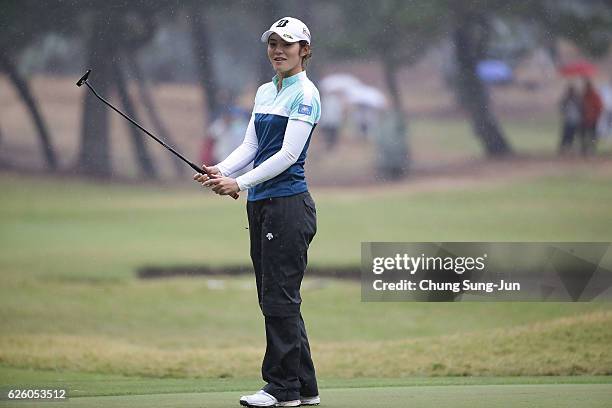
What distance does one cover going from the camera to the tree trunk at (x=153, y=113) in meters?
8.59

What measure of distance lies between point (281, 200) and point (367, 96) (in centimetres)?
381

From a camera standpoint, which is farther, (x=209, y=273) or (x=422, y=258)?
(x=209, y=273)

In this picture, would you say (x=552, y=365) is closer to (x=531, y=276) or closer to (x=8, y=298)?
(x=531, y=276)

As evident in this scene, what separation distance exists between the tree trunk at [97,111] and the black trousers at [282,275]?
3.78m

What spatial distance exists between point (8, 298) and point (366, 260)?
251 cm

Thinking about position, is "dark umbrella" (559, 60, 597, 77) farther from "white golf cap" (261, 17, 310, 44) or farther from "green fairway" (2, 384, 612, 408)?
"white golf cap" (261, 17, 310, 44)

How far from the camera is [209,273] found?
28.8ft

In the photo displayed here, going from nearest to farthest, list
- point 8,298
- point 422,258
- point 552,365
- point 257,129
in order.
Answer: point 257,129
point 552,365
point 422,258
point 8,298

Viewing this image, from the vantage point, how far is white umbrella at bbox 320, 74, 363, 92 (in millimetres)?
8461

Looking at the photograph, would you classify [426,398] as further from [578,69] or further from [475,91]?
[578,69]

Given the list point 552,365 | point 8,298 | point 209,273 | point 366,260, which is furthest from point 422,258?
point 8,298

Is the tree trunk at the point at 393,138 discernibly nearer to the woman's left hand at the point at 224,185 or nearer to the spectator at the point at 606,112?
the spectator at the point at 606,112

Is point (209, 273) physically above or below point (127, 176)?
below

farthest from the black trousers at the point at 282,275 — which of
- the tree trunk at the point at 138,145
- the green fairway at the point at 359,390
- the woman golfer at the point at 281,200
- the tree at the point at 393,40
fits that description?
the tree trunk at the point at 138,145
